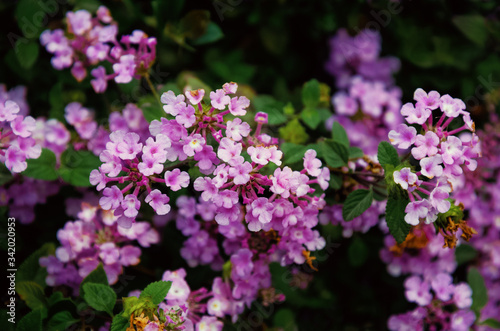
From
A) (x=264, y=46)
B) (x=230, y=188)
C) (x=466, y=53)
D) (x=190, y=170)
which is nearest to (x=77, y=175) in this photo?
(x=190, y=170)

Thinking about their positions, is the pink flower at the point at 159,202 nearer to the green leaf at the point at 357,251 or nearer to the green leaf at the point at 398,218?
the green leaf at the point at 398,218

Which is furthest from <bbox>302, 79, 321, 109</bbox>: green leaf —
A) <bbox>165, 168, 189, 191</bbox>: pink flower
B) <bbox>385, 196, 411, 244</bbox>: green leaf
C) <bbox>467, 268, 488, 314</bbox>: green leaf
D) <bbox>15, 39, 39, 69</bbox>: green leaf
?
<bbox>15, 39, 39, 69</bbox>: green leaf

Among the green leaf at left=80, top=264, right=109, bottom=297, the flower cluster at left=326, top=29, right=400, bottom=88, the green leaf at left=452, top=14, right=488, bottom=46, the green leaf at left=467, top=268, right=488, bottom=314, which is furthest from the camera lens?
the flower cluster at left=326, top=29, right=400, bottom=88

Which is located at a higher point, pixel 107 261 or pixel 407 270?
pixel 107 261

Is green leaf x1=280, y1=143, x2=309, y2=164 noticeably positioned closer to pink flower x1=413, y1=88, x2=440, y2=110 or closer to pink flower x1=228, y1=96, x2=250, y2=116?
pink flower x1=228, y1=96, x2=250, y2=116

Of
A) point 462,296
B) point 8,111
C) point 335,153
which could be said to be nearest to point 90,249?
point 8,111

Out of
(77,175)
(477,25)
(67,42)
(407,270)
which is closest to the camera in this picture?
(77,175)

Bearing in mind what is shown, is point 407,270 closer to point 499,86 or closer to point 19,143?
point 499,86
